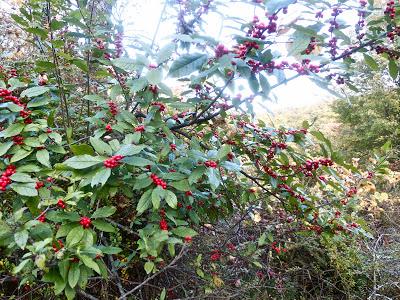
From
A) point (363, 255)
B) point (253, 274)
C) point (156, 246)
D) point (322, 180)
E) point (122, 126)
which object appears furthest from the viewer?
point (363, 255)

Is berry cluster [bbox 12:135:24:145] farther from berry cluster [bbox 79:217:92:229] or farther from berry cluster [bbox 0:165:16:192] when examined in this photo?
berry cluster [bbox 79:217:92:229]

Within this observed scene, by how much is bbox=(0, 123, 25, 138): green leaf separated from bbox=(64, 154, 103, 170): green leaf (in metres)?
0.32

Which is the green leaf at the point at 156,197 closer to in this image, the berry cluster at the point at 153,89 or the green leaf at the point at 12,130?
the berry cluster at the point at 153,89

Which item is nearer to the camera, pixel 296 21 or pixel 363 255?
pixel 296 21

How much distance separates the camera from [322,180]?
2004 millimetres

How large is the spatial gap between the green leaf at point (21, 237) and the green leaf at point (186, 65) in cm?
69

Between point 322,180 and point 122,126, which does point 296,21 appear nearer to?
point 122,126

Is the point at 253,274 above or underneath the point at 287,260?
above

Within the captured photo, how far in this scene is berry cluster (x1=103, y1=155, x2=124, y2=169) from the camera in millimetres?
1201

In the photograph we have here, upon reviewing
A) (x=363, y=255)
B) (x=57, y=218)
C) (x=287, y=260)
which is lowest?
(x=287, y=260)

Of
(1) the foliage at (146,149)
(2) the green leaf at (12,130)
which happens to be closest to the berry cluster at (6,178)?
(1) the foliage at (146,149)

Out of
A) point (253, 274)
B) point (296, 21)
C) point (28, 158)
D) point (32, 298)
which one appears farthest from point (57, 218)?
point (253, 274)

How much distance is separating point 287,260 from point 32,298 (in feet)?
7.99

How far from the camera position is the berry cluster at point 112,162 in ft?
3.94
